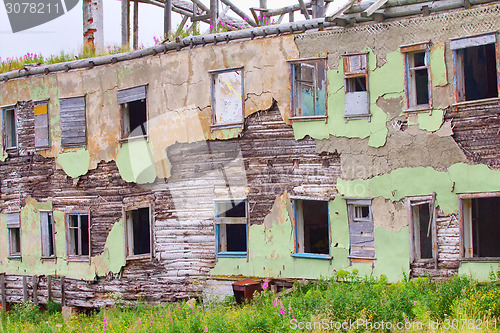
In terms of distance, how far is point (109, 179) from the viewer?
21344 millimetres

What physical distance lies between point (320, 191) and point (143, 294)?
6255mm

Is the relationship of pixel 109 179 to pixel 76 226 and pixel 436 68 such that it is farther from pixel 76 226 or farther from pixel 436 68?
pixel 436 68

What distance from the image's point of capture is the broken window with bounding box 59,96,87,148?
2189 cm

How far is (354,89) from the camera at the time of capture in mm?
17688

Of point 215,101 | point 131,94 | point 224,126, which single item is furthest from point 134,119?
point 224,126

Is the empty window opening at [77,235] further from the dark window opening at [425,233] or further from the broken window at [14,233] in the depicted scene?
the dark window opening at [425,233]

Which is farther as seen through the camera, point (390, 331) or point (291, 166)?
point (291, 166)

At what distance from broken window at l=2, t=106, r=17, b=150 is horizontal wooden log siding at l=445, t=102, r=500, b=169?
552 inches

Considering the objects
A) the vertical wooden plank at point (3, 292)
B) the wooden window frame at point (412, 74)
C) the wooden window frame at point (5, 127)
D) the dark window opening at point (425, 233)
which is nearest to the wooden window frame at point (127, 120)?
the wooden window frame at point (5, 127)

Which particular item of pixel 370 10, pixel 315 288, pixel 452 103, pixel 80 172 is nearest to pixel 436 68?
pixel 452 103

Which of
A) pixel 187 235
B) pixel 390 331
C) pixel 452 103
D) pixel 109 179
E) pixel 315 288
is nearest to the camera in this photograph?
pixel 390 331

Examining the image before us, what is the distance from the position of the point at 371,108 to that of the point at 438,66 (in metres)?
1.81

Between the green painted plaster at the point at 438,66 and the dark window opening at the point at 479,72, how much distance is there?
2.11 m

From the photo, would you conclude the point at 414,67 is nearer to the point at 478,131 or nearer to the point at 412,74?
the point at 412,74
